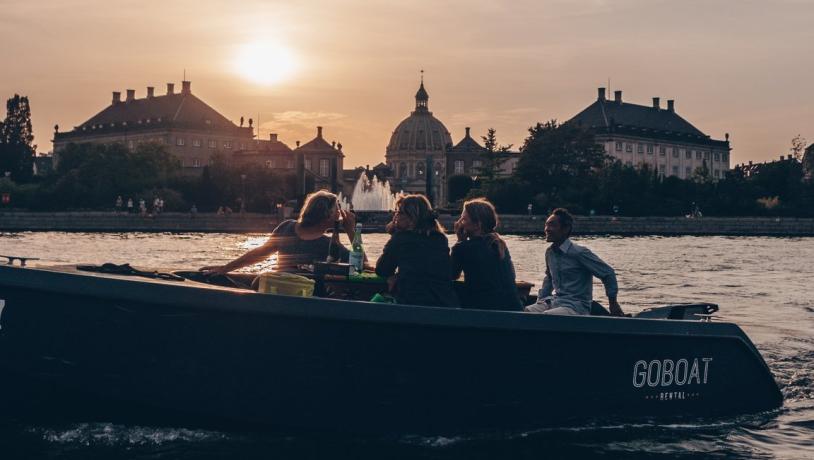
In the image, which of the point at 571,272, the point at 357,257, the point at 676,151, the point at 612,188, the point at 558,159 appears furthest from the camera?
the point at 676,151

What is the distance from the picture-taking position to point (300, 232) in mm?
7824

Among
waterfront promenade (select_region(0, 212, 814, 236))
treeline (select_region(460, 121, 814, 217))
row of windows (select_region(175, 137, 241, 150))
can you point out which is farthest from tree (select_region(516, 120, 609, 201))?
row of windows (select_region(175, 137, 241, 150))

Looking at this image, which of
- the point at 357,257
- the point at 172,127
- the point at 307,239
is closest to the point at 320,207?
the point at 307,239

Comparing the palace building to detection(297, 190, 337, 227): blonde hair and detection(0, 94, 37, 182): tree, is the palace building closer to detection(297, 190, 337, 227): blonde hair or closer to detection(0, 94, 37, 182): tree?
detection(0, 94, 37, 182): tree

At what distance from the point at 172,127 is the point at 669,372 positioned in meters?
130

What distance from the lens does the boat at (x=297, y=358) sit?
6.87 meters

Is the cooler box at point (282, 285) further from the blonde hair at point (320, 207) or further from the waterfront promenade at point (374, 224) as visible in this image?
the waterfront promenade at point (374, 224)

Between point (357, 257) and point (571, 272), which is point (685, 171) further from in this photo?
point (357, 257)

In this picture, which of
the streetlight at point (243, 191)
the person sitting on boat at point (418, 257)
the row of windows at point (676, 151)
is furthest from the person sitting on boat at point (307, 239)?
the row of windows at point (676, 151)

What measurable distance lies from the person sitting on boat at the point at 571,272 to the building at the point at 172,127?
409 ft

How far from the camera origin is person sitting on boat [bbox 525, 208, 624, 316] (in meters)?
7.91

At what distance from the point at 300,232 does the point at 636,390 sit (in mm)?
2722

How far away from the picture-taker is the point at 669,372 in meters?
7.79

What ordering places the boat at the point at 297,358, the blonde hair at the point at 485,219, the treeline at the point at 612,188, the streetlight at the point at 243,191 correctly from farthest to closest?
the streetlight at the point at 243,191, the treeline at the point at 612,188, the blonde hair at the point at 485,219, the boat at the point at 297,358
